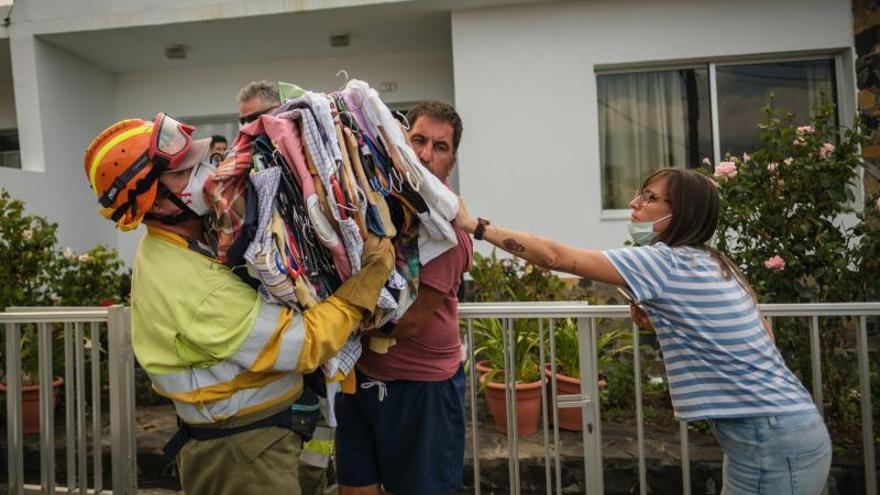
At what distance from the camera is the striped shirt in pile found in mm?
1661

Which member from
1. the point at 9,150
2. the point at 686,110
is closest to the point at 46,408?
the point at 686,110

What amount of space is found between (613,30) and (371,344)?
466 centimetres

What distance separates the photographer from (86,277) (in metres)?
4.39

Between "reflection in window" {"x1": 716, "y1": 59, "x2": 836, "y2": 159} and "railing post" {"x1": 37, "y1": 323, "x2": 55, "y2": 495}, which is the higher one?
"reflection in window" {"x1": 716, "y1": 59, "x2": 836, "y2": 159}

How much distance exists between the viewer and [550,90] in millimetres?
5344

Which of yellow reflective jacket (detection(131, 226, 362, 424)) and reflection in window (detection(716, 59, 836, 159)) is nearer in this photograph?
yellow reflective jacket (detection(131, 226, 362, 424))

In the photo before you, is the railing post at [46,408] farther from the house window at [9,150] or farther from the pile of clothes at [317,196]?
the house window at [9,150]

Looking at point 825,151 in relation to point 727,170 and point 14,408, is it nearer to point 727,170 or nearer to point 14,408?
point 727,170

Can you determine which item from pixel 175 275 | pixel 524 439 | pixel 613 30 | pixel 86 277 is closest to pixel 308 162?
pixel 175 275

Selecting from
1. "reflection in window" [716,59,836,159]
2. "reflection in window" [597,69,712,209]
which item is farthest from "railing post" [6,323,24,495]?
"reflection in window" [716,59,836,159]

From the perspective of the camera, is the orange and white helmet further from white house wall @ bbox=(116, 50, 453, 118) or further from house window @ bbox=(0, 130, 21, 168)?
house window @ bbox=(0, 130, 21, 168)

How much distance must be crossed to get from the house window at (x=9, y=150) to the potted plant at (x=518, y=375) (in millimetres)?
7003

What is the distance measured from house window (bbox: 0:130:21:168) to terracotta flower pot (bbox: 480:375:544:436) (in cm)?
726

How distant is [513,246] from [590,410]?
925mm
